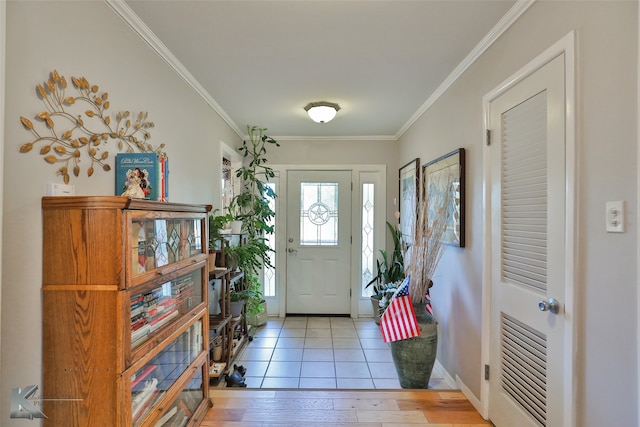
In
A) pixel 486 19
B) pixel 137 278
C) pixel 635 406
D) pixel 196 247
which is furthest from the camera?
pixel 196 247

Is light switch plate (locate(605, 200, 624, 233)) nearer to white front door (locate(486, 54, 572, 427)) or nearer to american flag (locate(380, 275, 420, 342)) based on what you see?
white front door (locate(486, 54, 572, 427))

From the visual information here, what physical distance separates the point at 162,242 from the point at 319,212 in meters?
2.94

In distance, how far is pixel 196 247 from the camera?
1902mm

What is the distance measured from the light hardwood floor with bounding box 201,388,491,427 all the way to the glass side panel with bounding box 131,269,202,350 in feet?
2.29

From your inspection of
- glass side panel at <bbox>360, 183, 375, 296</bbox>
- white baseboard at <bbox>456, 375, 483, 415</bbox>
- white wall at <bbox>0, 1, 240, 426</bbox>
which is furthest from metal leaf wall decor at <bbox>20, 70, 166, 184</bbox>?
glass side panel at <bbox>360, 183, 375, 296</bbox>

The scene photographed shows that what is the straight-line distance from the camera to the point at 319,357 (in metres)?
3.12

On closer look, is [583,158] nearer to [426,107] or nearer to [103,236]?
[103,236]

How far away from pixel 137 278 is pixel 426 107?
2.83 metres

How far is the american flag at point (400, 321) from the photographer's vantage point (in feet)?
7.45

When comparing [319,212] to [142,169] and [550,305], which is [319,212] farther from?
[550,305]

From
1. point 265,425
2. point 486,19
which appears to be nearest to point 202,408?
point 265,425

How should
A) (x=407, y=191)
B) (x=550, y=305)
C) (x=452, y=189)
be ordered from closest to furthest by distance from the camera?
(x=550, y=305) < (x=452, y=189) < (x=407, y=191)

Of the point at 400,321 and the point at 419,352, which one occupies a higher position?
the point at 400,321

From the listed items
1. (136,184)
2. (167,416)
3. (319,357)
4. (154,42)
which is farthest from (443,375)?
(154,42)
